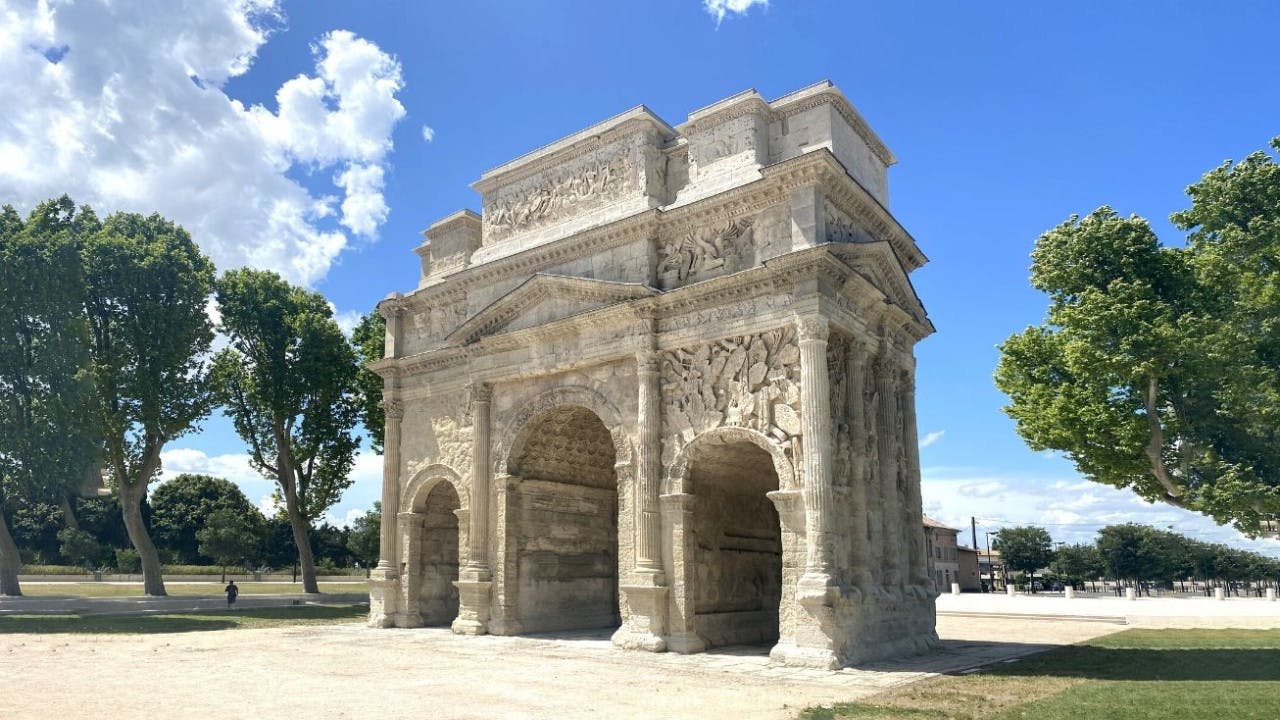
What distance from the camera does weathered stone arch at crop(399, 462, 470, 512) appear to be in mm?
22991

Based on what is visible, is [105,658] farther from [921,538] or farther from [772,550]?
[921,538]

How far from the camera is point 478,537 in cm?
2086

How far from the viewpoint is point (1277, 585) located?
3167 inches

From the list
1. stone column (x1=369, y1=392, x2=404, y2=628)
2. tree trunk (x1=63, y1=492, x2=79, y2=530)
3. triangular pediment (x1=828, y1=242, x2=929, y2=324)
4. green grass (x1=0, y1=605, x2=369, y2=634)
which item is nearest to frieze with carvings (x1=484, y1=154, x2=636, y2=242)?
triangular pediment (x1=828, y1=242, x2=929, y2=324)

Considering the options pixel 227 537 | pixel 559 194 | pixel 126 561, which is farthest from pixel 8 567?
pixel 126 561

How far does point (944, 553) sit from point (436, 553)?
55.3m

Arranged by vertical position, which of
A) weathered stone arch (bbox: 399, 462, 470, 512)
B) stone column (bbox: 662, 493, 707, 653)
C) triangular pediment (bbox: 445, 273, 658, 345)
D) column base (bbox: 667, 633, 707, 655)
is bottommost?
column base (bbox: 667, 633, 707, 655)

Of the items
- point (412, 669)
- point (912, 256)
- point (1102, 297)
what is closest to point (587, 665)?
point (412, 669)

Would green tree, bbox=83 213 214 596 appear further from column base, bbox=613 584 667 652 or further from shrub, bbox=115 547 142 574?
shrub, bbox=115 547 142 574

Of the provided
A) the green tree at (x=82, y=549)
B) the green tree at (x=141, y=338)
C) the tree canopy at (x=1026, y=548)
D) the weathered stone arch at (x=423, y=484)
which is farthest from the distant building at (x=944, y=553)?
the green tree at (x=82, y=549)

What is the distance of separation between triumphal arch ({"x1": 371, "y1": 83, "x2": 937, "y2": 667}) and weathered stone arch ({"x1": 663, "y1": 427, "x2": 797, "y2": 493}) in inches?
1.9

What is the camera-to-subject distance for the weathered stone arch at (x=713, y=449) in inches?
646

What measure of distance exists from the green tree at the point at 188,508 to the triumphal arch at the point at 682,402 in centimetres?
4184

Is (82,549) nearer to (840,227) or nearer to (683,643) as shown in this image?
(683,643)
